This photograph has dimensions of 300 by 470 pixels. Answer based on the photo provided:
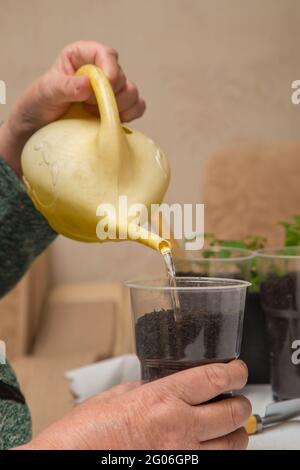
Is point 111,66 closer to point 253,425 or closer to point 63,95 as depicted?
point 63,95

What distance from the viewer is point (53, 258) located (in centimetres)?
221

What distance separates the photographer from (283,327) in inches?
28.1

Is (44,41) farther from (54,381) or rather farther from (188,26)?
(54,381)

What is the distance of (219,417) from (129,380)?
52cm

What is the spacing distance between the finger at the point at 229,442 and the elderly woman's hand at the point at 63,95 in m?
0.34

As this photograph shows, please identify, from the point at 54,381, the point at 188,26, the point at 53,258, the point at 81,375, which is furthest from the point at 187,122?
the point at 81,375

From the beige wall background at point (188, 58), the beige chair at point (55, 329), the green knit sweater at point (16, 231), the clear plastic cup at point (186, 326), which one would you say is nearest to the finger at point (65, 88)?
the green knit sweater at point (16, 231)

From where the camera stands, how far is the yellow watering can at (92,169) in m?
0.54

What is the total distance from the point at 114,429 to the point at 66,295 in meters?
1.69

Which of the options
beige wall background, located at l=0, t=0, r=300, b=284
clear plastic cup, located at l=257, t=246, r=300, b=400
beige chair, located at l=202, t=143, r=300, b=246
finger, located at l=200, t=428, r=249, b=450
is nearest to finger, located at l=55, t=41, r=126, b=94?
clear plastic cup, located at l=257, t=246, r=300, b=400

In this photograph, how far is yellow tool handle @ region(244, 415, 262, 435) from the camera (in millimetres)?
630

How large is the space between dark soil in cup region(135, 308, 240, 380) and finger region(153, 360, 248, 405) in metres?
0.02

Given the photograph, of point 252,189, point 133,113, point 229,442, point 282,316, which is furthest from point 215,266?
point 252,189

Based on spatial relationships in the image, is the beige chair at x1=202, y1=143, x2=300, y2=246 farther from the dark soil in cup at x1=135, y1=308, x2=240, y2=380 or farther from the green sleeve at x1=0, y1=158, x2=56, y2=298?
the dark soil in cup at x1=135, y1=308, x2=240, y2=380
